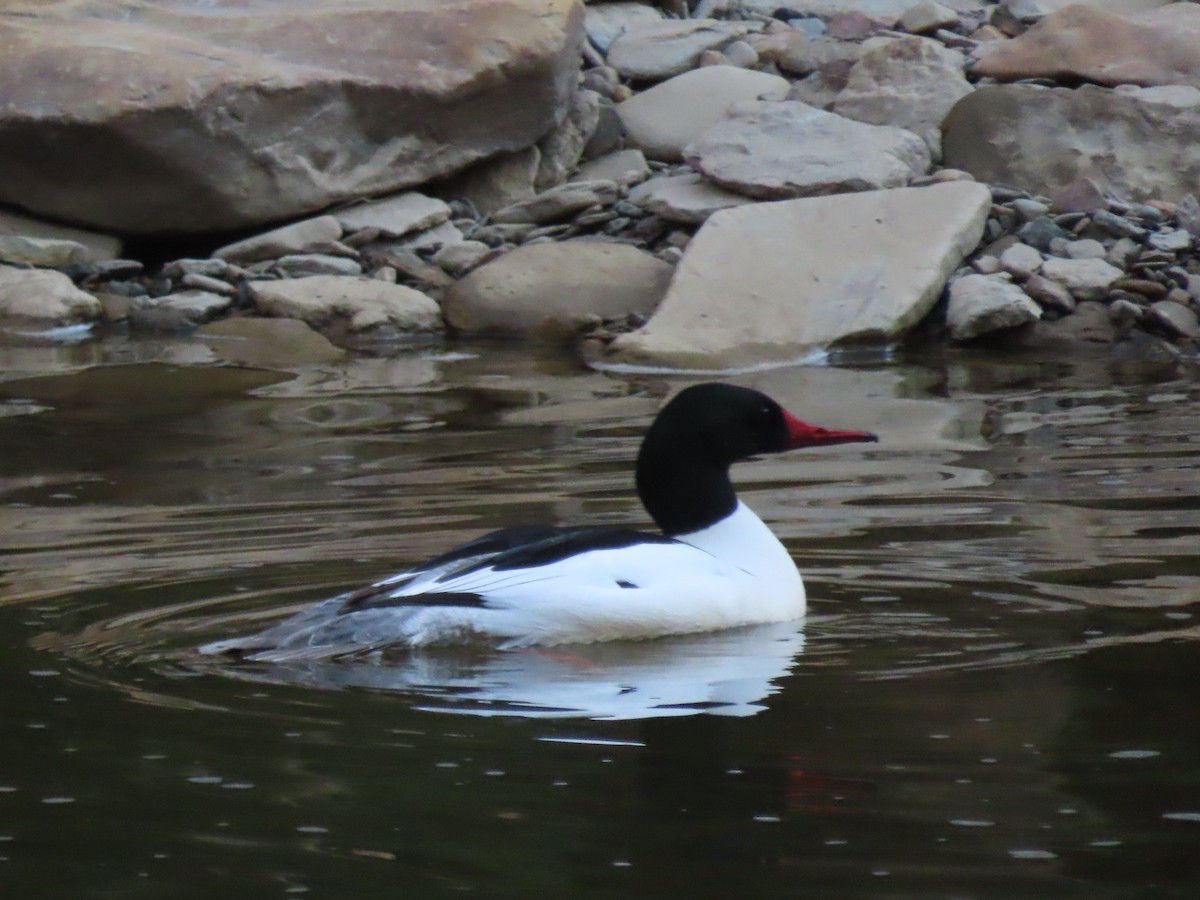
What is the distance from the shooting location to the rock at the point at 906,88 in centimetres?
1432

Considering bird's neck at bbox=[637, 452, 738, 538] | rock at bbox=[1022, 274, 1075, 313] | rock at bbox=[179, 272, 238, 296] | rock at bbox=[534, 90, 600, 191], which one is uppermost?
rock at bbox=[534, 90, 600, 191]

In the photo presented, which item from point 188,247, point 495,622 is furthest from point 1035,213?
point 495,622

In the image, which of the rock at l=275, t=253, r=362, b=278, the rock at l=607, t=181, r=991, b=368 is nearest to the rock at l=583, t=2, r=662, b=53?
the rock at l=275, t=253, r=362, b=278

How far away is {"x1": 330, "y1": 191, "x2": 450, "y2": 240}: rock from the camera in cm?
1384

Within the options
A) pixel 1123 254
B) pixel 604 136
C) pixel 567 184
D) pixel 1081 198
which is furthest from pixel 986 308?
pixel 604 136

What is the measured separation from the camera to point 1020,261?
12492 millimetres

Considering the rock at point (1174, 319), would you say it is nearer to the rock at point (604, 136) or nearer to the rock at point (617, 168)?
the rock at point (617, 168)

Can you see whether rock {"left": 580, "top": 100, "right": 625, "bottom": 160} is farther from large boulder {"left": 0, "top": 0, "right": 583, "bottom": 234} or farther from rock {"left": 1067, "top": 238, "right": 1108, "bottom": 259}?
rock {"left": 1067, "top": 238, "right": 1108, "bottom": 259}

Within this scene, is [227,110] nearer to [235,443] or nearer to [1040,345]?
[235,443]

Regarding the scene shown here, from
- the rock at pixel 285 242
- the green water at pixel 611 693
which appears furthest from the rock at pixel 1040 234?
the rock at pixel 285 242

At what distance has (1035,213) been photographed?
13008 millimetres

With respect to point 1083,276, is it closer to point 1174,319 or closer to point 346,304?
point 1174,319

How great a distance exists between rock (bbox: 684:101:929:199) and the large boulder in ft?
4.23

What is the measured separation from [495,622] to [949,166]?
8.90 metres
